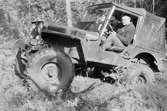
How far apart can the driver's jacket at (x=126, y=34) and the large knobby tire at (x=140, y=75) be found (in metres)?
0.59

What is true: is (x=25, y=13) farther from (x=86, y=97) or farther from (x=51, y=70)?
(x=86, y=97)

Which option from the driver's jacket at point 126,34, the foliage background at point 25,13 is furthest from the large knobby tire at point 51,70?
the foliage background at point 25,13

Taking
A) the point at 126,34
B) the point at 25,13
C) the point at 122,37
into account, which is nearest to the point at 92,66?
the point at 122,37

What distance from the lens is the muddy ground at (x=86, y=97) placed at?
17.4 ft

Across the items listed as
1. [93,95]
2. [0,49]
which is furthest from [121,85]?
[0,49]

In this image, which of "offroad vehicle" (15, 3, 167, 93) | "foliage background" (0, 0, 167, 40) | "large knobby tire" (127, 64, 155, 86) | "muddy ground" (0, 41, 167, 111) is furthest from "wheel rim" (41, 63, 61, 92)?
"foliage background" (0, 0, 167, 40)

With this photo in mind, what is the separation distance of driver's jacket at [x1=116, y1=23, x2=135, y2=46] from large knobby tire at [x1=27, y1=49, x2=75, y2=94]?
4.89 ft

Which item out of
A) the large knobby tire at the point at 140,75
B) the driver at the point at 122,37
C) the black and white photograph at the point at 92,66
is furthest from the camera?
the large knobby tire at the point at 140,75

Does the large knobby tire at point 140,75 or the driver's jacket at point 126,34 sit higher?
the driver's jacket at point 126,34

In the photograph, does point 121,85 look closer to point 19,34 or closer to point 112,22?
point 112,22

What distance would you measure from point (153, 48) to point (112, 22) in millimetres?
1223

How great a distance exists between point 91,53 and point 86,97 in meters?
1.00

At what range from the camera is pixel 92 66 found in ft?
23.1

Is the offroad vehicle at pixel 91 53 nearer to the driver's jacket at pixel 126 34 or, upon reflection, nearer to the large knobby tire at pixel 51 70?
the large knobby tire at pixel 51 70
